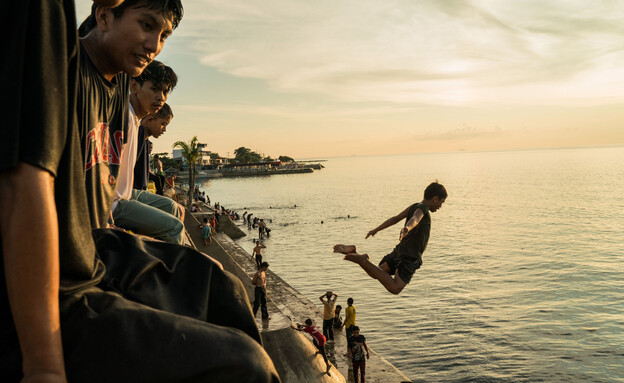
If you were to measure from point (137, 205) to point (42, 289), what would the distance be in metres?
2.05

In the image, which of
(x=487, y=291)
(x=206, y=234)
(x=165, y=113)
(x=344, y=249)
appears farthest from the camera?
A: (x=487, y=291)

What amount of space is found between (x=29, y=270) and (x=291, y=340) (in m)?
9.87

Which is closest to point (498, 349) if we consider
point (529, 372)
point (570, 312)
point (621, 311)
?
point (529, 372)

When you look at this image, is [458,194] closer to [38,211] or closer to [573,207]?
[573,207]

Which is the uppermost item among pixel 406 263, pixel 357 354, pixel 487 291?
pixel 406 263

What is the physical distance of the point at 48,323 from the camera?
1052 millimetres

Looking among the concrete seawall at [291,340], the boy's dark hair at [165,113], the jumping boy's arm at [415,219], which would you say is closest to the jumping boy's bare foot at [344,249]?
the jumping boy's arm at [415,219]

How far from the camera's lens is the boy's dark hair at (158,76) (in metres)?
3.71

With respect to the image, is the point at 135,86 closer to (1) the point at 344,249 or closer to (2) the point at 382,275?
(1) the point at 344,249

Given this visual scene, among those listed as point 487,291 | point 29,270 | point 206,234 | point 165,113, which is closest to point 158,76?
point 165,113

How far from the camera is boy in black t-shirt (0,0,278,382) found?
3.36ft

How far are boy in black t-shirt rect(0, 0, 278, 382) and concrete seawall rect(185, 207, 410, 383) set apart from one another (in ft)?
28.8

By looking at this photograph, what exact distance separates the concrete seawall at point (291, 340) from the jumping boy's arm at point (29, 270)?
8.95 m

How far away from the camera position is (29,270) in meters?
1.03
